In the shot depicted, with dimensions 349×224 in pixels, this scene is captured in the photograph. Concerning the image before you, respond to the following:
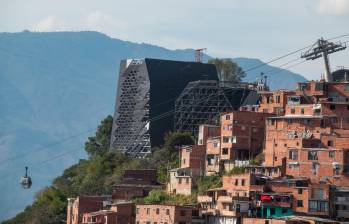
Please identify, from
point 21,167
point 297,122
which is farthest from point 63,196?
point 21,167

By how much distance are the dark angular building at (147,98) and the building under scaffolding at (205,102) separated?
303cm

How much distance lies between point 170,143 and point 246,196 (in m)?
16.5

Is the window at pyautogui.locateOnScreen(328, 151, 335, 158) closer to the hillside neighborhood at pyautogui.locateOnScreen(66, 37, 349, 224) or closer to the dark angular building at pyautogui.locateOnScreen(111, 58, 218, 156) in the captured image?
the hillside neighborhood at pyautogui.locateOnScreen(66, 37, 349, 224)

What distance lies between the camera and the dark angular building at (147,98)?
85812 mm

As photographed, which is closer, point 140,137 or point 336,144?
point 336,144

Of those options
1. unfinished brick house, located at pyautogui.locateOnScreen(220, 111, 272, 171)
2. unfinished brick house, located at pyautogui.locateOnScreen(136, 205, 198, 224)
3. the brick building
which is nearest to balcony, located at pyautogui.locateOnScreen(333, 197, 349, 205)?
unfinished brick house, located at pyautogui.locateOnScreen(136, 205, 198, 224)

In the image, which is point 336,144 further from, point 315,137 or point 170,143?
point 170,143

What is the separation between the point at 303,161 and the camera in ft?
206

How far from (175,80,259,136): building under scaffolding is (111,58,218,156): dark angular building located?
9.94ft

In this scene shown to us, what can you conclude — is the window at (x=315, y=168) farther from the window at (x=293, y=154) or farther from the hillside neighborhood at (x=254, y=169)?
the window at (x=293, y=154)

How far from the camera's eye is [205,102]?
81625 mm

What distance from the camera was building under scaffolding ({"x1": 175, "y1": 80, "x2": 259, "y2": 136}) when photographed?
81500 millimetres

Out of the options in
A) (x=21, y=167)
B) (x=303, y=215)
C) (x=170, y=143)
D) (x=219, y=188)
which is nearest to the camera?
(x=303, y=215)

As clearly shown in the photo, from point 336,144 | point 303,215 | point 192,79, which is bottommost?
point 303,215
